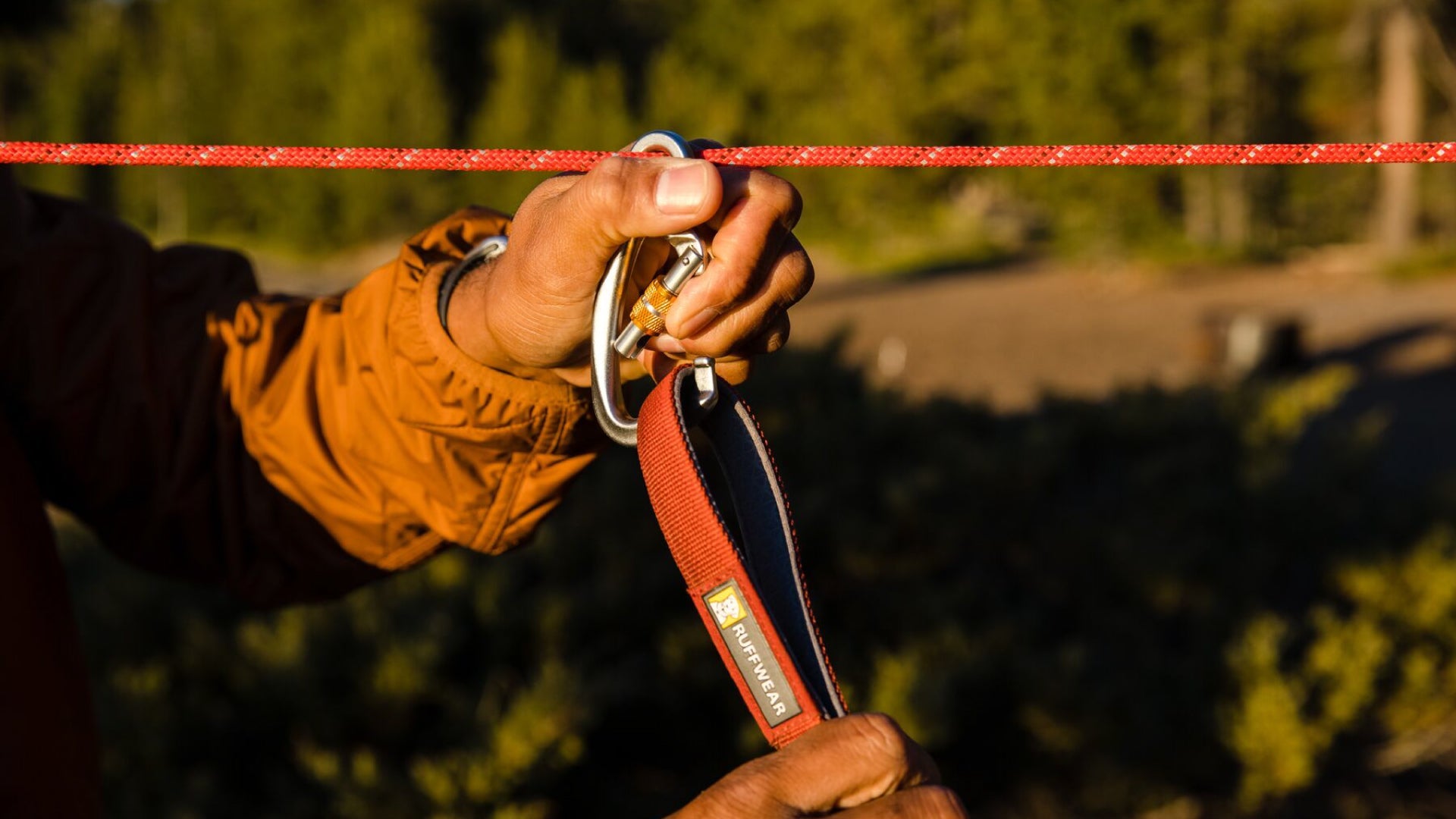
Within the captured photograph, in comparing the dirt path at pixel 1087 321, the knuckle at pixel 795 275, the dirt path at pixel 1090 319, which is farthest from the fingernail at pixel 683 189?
the dirt path at pixel 1087 321

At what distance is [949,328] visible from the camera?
15633 millimetres

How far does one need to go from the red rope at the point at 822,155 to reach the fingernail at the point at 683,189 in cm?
8

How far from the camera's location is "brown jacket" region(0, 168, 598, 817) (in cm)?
146

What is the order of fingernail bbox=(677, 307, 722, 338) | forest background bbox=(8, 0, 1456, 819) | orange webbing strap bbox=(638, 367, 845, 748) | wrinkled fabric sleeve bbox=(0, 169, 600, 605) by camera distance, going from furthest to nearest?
forest background bbox=(8, 0, 1456, 819) < wrinkled fabric sleeve bbox=(0, 169, 600, 605) < fingernail bbox=(677, 307, 722, 338) < orange webbing strap bbox=(638, 367, 845, 748)

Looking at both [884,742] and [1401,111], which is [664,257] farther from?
[1401,111]

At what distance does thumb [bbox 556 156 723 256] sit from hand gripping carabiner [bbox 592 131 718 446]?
1.2 inches

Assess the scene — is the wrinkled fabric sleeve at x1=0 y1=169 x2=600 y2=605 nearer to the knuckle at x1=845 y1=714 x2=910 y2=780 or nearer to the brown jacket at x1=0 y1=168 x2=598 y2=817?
the brown jacket at x1=0 y1=168 x2=598 y2=817

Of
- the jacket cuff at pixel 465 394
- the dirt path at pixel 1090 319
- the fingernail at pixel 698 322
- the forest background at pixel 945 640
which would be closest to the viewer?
the fingernail at pixel 698 322

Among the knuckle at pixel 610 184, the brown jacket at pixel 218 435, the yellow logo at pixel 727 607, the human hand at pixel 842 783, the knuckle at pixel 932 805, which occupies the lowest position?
the knuckle at pixel 932 805

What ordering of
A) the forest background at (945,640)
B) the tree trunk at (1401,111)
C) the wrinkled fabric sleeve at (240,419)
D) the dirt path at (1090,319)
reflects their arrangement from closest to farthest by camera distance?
the wrinkled fabric sleeve at (240,419)
the forest background at (945,640)
the dirt path at (1090,319)
the tree trunk at (1401,111)

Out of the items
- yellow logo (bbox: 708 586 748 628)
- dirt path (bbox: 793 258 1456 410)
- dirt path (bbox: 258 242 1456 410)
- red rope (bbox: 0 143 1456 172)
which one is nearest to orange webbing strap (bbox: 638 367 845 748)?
yellow logo (bbox: 708 586 748 628)

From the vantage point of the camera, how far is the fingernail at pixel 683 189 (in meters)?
1.03

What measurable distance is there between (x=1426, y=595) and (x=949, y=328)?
11.7 m

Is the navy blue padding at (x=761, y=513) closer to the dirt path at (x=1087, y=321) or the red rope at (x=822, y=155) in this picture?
the red rope at (x=822, y=155)
